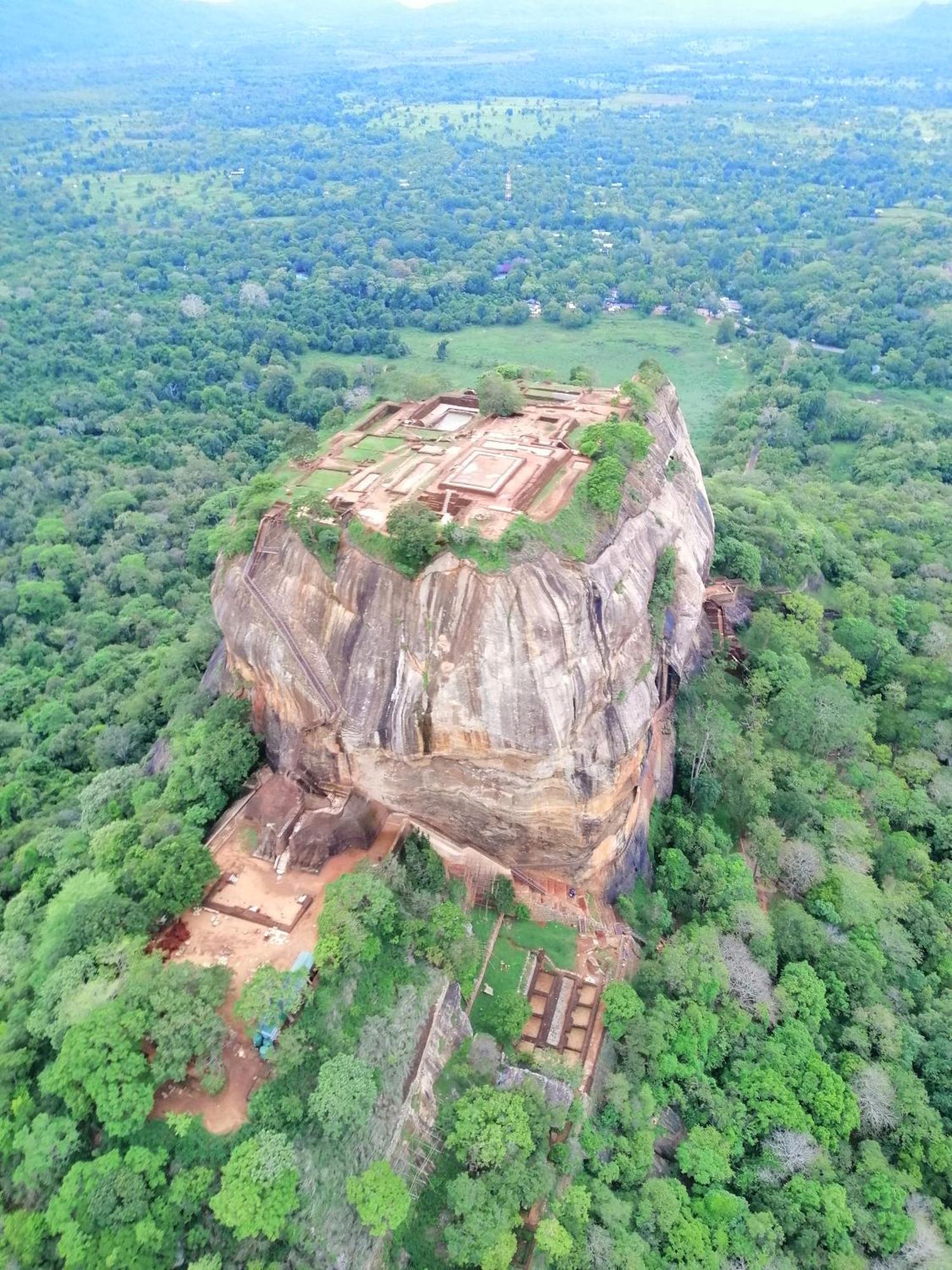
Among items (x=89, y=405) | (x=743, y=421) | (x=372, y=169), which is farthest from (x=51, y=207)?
(x=743, y=421)

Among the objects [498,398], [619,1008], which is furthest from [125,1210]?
[498,398]

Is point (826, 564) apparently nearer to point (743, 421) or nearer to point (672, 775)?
point (672, 775)

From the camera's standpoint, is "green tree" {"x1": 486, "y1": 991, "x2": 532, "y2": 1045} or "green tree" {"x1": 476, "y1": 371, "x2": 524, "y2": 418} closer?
"green tree" {"x1": 486, "y1": 991, "x2": 532, "y2": 1045}

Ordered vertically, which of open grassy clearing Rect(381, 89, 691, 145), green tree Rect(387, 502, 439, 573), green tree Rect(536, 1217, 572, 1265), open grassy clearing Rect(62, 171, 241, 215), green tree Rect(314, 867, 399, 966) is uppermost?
open grassy clearing Rect(381, 89, 691, 145)

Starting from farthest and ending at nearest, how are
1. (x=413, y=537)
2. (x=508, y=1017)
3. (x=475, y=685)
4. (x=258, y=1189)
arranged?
1. (x=508, y=1017)
2. (x=475, y=685)
3. (x=413, y=537)
4. (x=258, y=1189)

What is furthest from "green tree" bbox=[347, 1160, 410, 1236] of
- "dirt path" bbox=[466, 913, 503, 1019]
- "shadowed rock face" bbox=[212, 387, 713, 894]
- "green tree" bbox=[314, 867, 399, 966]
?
"shadowed rock face" bbox=[212, 387, 713, 894]

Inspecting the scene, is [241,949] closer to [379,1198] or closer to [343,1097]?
[343,1097]

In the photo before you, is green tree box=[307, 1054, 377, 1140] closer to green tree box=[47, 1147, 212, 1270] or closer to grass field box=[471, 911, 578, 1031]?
green tree box=[47, 1147, 212, 1270]
